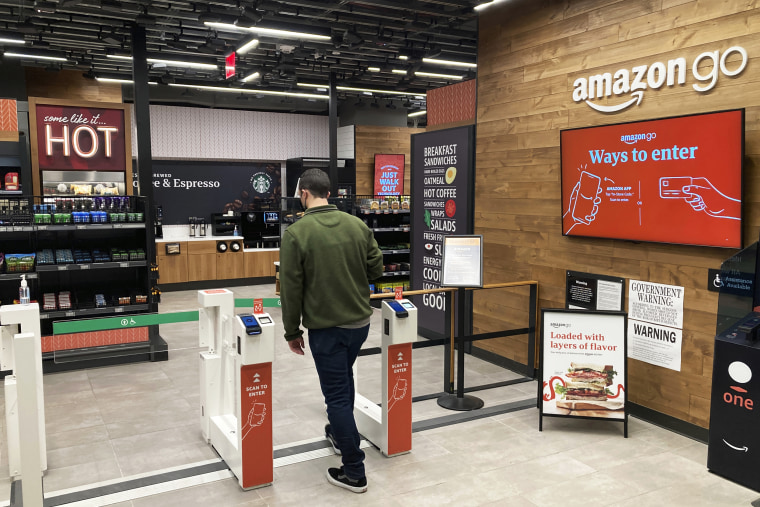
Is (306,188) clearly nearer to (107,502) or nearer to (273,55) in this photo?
(107,502)

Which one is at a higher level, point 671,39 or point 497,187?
point 671,39

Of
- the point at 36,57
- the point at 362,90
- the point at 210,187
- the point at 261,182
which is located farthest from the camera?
the point at 261,182

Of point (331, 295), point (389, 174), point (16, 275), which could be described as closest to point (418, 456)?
point (331, 295)

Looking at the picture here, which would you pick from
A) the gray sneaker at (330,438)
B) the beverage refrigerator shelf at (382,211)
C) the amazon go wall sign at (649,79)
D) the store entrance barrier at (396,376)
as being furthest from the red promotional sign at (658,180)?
the beverage refrigerator shelf at (382,211)

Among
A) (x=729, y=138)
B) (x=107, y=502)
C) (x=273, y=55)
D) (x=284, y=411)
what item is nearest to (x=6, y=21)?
(x=273, y=55)

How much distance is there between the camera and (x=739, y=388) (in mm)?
3244

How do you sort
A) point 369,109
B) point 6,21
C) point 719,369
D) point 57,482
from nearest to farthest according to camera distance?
point 719,369
point 57,482
point 6,21
point 369,109

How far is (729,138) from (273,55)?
331 inches

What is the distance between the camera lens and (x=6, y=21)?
8.17m

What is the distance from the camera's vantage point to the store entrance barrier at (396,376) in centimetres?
385

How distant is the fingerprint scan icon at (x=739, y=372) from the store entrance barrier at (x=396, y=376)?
5.91ft

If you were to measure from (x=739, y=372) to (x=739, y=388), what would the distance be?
9 centimetres

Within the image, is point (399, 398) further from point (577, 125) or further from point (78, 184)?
point (78, 184)

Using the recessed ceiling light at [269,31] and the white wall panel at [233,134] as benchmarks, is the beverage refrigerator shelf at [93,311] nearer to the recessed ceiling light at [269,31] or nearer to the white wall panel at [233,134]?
the recessed ceiling light at [269,31]
